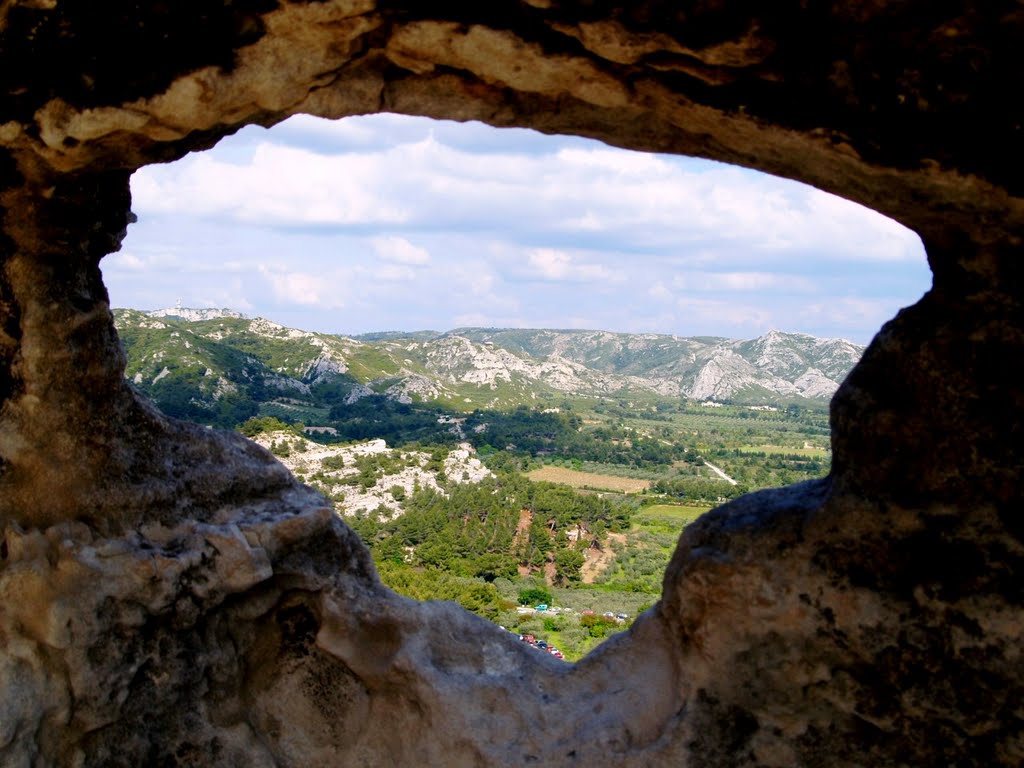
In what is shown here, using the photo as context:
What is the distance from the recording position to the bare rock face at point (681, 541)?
13.4ft

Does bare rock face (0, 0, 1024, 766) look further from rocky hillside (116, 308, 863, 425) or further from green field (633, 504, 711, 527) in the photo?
green field (633, 504, 711, 527)

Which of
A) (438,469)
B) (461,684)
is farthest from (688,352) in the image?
(461,684)

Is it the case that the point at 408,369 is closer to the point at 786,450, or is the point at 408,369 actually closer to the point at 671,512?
the point at 786,450

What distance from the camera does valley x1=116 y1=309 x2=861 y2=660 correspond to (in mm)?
39438

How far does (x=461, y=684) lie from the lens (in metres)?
5.86

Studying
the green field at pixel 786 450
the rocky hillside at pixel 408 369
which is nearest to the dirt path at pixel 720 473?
the green field at pixel 786 450

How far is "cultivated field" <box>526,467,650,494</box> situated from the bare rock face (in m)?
62.1

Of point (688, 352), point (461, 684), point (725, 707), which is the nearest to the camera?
point (725, 707)

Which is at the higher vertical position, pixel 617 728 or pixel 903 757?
pixel 903 757

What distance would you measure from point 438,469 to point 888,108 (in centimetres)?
4953

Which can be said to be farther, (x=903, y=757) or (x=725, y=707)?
(x=725, y=707)

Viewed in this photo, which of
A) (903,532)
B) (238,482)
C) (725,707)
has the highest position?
(903,532)

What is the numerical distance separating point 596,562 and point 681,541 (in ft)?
138

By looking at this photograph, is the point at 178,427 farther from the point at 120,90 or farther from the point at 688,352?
the point at 688,352
